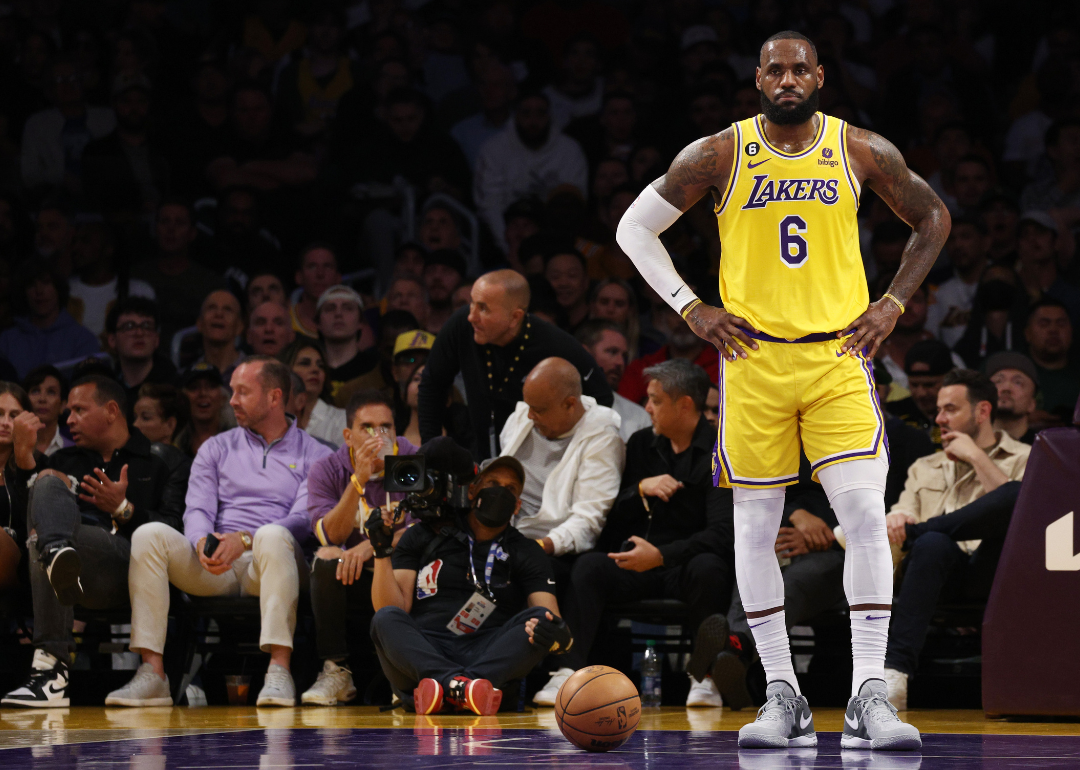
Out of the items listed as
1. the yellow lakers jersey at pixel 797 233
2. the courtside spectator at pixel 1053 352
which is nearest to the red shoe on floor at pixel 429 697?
the yellow lakers jersey at pixel 797 233

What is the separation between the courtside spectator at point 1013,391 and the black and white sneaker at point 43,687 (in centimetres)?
457

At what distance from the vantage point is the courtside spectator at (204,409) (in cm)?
724

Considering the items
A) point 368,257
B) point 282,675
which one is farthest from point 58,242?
point 282,675

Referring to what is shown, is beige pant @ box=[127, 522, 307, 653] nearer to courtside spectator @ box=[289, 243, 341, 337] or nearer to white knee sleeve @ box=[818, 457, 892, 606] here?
courtside spectator @ box=[289, 243, 341, 337]

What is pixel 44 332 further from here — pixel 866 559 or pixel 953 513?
pixel 866 559

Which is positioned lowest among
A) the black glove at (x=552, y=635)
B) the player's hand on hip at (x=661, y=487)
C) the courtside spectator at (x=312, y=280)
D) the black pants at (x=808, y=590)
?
the black glove at (x=552, y=635)

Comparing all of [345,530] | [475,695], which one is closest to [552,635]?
[475,695]

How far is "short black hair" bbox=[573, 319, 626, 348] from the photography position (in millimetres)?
7492

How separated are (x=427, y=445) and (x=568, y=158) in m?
4.52

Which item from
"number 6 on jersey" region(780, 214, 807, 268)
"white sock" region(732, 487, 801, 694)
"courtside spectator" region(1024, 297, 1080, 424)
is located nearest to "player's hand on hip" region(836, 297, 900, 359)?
"number 6 on jersey" region(780, 214, 807, 268)

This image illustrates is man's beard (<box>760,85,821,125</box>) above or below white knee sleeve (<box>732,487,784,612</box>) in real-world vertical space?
above

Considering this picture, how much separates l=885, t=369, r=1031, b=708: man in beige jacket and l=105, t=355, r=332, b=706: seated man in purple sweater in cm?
269

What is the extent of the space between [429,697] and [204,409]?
2827 millimetres

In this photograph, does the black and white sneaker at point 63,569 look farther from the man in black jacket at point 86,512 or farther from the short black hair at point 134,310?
the short black hair at point 134,310
